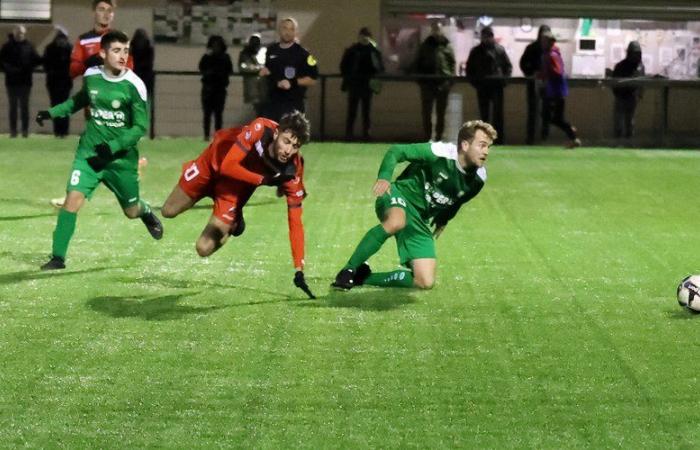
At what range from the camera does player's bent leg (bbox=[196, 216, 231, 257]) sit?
35.8 feet

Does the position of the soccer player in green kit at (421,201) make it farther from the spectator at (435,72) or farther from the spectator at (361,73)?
the spectator at (435,72)

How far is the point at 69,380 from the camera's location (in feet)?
25.7

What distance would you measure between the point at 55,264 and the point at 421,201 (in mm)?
2836

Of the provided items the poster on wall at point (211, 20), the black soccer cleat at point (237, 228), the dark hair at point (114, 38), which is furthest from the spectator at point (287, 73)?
the poster on wall at point (211, 20)

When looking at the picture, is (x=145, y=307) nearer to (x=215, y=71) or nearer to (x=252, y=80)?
(x=215, y=71)

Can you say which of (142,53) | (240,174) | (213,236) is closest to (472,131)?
(240,174)

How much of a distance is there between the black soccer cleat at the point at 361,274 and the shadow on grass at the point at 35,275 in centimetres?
212

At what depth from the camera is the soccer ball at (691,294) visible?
33.2 ft

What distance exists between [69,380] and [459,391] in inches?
78.6

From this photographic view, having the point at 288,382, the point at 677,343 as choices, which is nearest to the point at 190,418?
the point at 288,382

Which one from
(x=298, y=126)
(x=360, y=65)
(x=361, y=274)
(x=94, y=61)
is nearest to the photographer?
(x=298, y=126)

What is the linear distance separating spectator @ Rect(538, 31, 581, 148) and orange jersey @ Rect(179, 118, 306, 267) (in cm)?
1509

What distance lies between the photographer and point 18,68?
26.0 m

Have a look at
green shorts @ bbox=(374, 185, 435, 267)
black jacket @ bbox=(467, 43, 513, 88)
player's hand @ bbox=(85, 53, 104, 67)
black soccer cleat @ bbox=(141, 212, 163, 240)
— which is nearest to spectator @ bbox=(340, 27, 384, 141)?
black jacket @ bbox=(467, 43, 513, 88)
